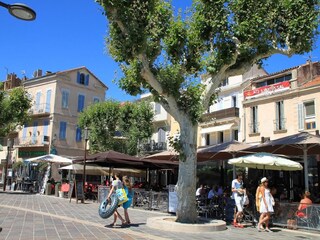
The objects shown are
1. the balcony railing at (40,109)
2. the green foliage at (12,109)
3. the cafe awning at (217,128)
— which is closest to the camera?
the green foliage at (12,109)

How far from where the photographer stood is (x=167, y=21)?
40.4ft

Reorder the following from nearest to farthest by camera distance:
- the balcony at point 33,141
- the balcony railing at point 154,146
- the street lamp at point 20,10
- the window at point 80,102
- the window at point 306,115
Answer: the street lamp at point 20,10
the window at point 306,115
the balcony railing at point 154,146
the balcony at point 33,141
the window at point 80,102

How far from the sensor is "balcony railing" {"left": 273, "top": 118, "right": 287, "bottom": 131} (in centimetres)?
2703

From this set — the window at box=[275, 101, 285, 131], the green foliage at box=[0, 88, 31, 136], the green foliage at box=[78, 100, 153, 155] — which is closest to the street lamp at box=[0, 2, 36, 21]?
the green foliage at box=[0, 88, 31, 136]

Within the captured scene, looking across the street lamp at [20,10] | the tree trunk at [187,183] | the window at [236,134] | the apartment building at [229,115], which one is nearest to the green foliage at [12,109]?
the apartment building at [229,115]

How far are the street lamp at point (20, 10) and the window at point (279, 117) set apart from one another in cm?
2372

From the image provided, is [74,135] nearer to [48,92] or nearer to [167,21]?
[48,92]

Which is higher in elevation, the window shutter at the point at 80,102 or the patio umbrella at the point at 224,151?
the window shutter at the point at 80,102

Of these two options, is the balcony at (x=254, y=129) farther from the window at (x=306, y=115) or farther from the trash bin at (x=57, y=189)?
the trash bin at (x=57, y=189)

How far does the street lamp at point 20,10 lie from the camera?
19.2 ft

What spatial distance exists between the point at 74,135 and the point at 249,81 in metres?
19.9

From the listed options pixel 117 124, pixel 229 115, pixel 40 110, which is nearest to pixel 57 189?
pixel 117 124

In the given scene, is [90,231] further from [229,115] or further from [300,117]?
[229,115]

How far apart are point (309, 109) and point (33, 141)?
2764 centimetres
